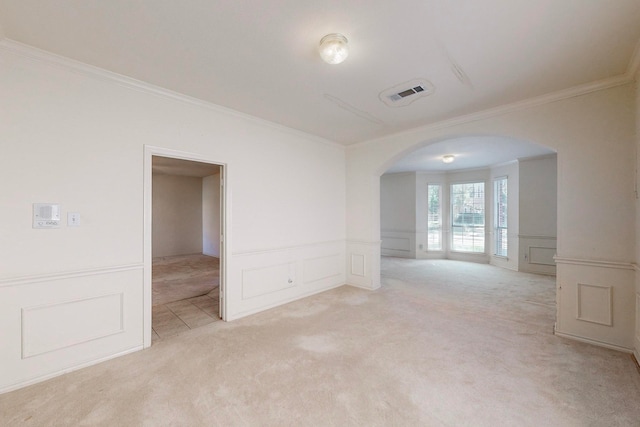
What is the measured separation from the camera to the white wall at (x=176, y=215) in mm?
8508

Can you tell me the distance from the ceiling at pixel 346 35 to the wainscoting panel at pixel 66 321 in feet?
6.35

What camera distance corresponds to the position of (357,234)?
5.04m

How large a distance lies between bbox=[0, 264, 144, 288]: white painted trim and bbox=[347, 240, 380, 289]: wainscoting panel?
3.43m

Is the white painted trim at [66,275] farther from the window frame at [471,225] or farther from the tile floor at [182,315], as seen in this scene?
the window frame at [471,225]

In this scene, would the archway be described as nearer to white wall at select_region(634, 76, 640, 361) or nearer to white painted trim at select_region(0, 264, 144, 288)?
white wall at select_region(634, 76, 640, 361)

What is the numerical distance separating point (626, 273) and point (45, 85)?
563cm

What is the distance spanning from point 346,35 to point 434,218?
23.8ft

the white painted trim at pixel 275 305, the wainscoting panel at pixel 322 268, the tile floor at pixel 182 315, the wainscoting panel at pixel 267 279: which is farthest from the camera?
the wainscoting panel at pixel 322 268

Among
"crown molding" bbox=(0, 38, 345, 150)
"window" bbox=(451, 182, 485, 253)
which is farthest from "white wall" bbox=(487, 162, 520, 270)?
"crown molding" bbox=(0, 38, 345, 150)

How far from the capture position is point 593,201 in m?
2.79

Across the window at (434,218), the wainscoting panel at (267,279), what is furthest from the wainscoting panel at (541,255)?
the wainscoting panel at (267,279)

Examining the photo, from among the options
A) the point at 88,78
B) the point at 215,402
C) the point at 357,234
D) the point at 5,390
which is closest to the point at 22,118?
the point at 88,78

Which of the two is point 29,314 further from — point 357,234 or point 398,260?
point 398,260

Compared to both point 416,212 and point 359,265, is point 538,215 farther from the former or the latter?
point 359,265
